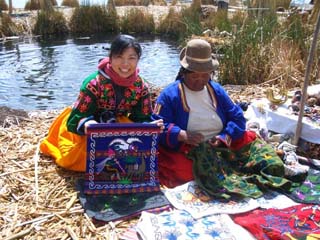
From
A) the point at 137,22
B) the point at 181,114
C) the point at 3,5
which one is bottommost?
the point at 137,22

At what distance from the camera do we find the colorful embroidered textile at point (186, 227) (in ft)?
7.12

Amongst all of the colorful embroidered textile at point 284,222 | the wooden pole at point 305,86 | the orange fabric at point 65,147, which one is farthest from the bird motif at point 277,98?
the orange fabric at point 65,147

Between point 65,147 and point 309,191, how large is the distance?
1.66m

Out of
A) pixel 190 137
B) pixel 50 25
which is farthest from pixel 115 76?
pixel 50 25

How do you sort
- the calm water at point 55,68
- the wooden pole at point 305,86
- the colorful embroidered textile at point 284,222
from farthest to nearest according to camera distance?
the calm water at point 55,68 → the wooden pole at point 305,86 → the colorful embroidered textile at point 284,222

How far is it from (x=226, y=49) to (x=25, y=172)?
370 cm

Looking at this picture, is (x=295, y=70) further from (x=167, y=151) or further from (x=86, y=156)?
(x=86, y=156)

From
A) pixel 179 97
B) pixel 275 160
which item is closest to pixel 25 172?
pixel 179 97

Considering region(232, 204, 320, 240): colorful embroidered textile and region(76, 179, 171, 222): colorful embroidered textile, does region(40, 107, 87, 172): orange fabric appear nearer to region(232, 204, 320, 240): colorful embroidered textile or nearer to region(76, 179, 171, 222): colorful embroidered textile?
region(76, 179, 171, 222): colorful embroidered textile

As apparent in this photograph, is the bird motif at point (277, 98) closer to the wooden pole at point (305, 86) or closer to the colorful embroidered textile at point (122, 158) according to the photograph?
the wooden pole at point (305, 86)

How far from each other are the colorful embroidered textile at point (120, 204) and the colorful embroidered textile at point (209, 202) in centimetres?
8

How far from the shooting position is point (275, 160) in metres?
2.78

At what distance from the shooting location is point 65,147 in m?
2.86

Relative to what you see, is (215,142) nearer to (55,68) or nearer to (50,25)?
(55,68)
